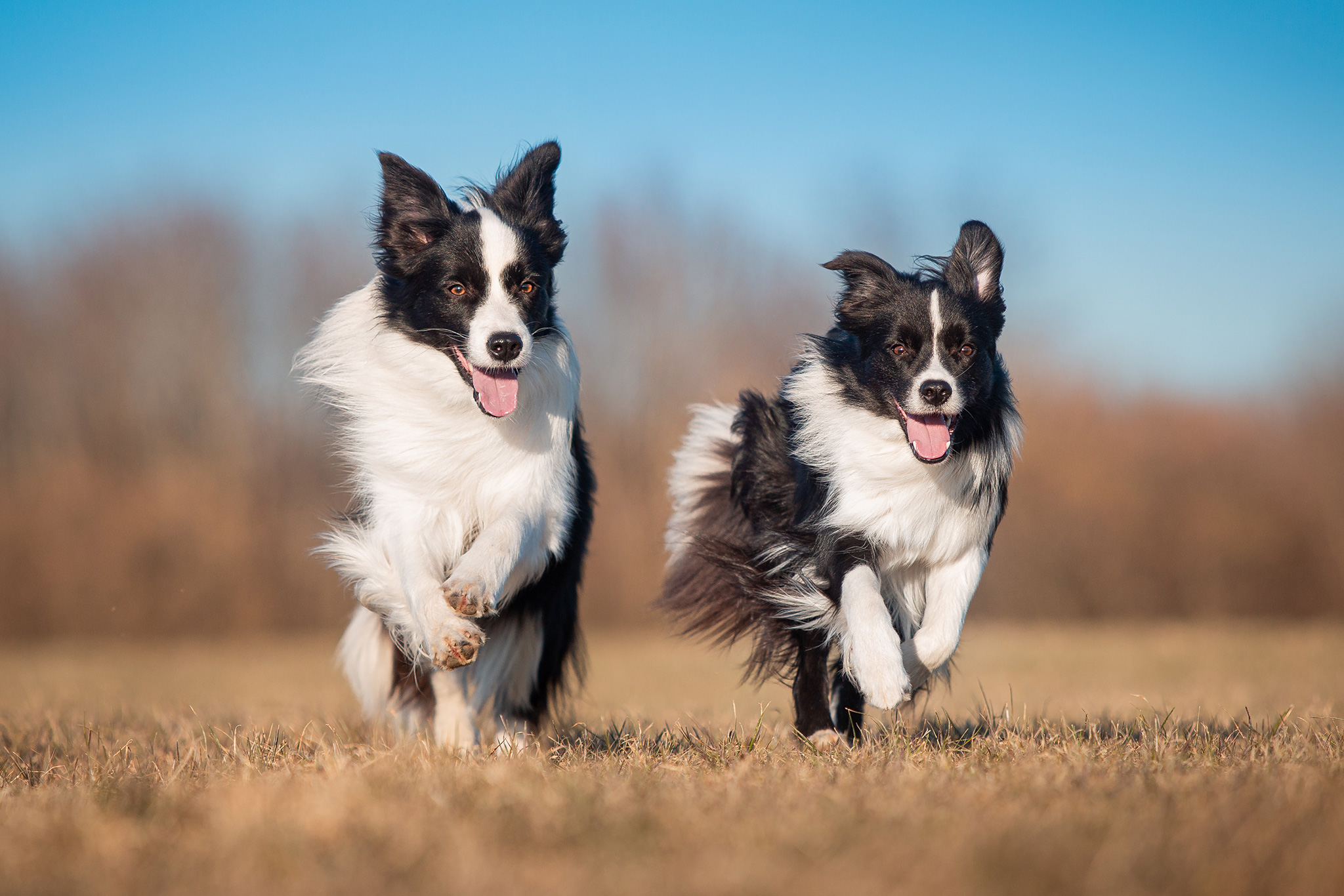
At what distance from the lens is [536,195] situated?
5051 millimetres

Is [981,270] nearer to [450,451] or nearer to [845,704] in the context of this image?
[845,704]

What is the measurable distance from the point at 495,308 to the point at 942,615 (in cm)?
232

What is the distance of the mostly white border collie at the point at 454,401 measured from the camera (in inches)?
180

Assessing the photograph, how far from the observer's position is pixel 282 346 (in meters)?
25.8

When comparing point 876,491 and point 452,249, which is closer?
point 876,491

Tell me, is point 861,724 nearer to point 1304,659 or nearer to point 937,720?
point 937,720

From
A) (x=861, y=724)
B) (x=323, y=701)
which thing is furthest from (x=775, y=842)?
(x=323, y=701)

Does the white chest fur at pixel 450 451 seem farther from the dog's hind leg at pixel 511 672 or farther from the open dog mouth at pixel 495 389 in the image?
the dog's hind leg at pixel 511 672

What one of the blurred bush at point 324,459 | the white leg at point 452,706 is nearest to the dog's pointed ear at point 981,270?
the white leg at point 452,706

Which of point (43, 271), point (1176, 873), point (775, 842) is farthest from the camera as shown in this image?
point (43, 271)

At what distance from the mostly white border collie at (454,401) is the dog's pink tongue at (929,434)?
60.7 inches

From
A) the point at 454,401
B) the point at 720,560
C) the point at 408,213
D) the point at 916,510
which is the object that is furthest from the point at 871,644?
the point at 408,213

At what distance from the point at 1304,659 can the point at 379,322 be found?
35.0 ft

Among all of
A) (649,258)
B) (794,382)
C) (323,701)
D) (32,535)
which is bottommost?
(32,535)
